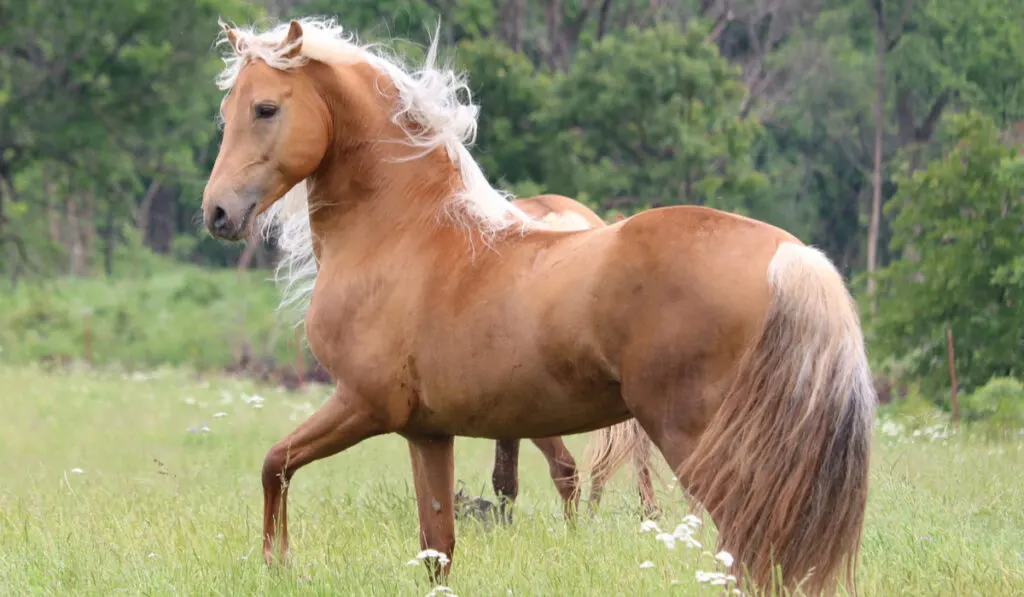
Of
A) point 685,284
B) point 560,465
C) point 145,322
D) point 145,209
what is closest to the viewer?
point 685,284

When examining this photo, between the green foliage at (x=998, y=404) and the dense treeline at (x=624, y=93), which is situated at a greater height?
the dense treeline at (x=624, y=93)

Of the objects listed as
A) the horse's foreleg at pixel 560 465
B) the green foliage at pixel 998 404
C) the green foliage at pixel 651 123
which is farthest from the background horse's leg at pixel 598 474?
the green foliage at pixel 651 123

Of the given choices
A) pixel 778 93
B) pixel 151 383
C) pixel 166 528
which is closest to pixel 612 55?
pixel 778 93

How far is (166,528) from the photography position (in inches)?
231

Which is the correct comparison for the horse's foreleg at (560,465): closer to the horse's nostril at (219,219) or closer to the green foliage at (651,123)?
the horse's nostril at (219,219)

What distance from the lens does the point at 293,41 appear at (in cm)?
475

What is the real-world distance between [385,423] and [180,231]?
5086cm

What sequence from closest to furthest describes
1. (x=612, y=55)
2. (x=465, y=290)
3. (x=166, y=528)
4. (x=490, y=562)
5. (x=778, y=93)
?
(x=465, y=290) → (x=490, y=562) → (x=166, y=528) → (x=612, y=55) → (x=778, y=93)

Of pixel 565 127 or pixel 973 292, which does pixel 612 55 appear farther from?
pixel 973 292

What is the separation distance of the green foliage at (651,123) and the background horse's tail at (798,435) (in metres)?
21.0

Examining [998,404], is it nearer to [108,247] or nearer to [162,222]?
[108,247]

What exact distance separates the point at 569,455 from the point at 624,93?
19.7 meters

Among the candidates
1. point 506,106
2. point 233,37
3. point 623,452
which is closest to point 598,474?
point 623,452

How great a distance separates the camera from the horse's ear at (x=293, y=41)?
470 centimetres
